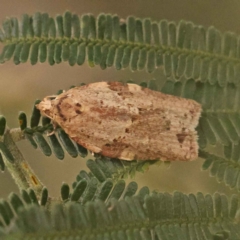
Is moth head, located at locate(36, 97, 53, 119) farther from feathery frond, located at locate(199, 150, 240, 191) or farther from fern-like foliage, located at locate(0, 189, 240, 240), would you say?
feathery frond, located at locate(199, 150, 240, 191)

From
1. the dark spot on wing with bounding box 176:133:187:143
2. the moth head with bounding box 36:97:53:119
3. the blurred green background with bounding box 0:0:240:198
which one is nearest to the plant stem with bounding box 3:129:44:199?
the moth head with bounding box 36:97:53:119

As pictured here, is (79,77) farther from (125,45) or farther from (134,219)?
(134,219)

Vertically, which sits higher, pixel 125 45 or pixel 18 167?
pixel 125 45

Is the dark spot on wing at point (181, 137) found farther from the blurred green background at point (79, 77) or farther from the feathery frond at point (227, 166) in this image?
the blurred green background at point (79, 77)

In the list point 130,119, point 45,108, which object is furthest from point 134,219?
point 45,108

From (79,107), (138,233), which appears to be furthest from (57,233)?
(79,107)
